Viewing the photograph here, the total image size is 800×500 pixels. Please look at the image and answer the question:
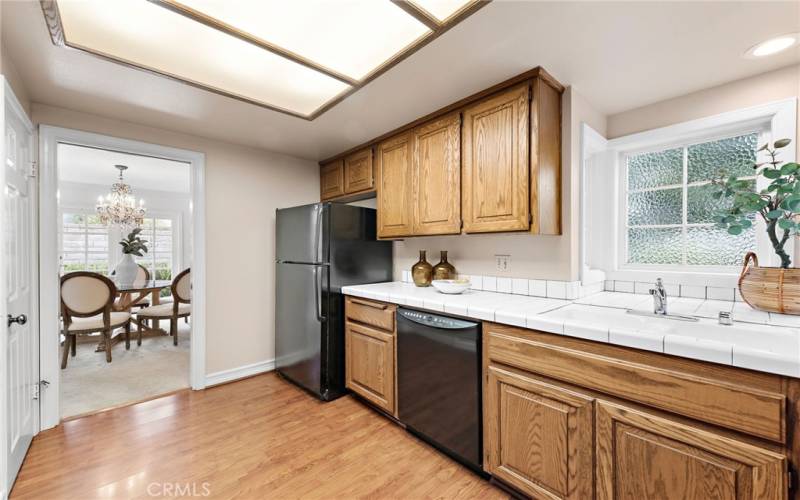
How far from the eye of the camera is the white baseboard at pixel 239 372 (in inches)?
115

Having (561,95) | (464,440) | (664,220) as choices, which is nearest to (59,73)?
(561,95)

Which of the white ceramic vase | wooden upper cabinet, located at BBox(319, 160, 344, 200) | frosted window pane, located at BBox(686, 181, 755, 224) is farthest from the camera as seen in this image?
the white ceramic vase

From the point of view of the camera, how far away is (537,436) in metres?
1.47

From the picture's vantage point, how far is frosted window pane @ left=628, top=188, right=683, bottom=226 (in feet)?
6.83

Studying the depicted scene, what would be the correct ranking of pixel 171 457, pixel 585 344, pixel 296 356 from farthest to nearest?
pixel 296 356 → pixel 171 457 → pixel 585 344

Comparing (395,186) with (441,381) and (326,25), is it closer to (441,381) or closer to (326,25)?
(326,25)

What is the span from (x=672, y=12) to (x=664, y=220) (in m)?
1.25

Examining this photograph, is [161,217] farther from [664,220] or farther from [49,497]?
[664,220]

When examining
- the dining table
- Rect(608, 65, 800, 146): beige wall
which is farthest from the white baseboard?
Rect(608, 65, 800, 146): beige wall

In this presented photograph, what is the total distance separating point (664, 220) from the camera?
2.12m

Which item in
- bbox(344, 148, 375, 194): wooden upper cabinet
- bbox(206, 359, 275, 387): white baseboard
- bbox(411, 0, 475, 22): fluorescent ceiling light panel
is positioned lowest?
bbox(206, 359, 275, 387): white baseboard

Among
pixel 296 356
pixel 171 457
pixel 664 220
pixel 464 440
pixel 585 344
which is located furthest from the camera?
pixel 296 356

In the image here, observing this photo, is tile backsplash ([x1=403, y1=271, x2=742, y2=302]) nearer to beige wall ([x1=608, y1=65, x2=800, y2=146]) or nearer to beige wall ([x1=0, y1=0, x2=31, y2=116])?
beige wall ([x1=608, y1=65, x2=800, y2=146])

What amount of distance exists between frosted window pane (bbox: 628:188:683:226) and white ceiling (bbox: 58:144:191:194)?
4.52 meters
